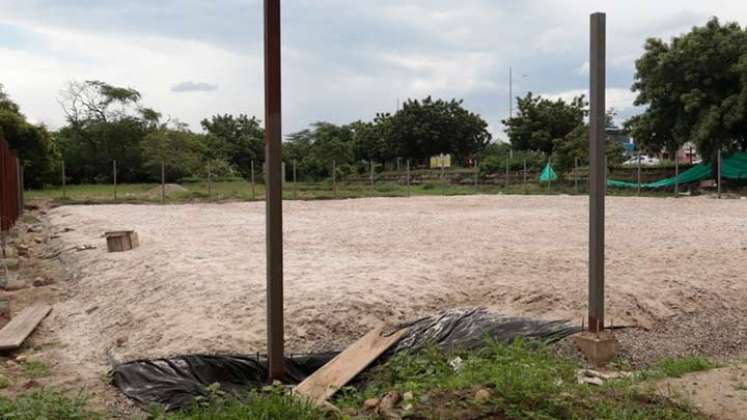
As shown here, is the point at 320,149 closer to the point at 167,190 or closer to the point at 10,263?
the point at 167,190

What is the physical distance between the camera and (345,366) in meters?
4.04

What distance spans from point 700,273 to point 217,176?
32005mm

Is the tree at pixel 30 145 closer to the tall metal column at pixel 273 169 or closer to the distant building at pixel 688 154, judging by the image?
the distant building at pixel 688 154

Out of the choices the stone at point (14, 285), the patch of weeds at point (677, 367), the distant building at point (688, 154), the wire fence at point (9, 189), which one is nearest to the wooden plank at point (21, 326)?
the stone at point (14, 285)

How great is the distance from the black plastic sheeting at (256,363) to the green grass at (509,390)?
0.33 metres

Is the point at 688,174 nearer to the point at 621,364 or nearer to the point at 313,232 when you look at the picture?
the point at 313,232

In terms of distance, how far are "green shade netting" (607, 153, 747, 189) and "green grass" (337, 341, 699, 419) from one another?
852 inches

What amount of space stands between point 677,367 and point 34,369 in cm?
380

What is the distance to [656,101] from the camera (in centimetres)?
2461

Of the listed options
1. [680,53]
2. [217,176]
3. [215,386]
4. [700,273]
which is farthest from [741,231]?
[217,176]

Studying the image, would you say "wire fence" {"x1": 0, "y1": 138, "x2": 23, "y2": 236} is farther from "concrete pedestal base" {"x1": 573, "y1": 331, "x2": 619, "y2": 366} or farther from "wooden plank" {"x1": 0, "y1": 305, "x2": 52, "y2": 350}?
"concrete pedestal base" {"x1": 573, "y1": 331, "x2": 619, "y2": 366}

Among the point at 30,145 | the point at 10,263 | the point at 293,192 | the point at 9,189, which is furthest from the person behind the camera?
the point at 30,145

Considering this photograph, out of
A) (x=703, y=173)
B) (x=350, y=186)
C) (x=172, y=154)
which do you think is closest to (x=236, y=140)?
(x=172, y=154)

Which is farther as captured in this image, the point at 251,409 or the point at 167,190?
the point at 167,190
